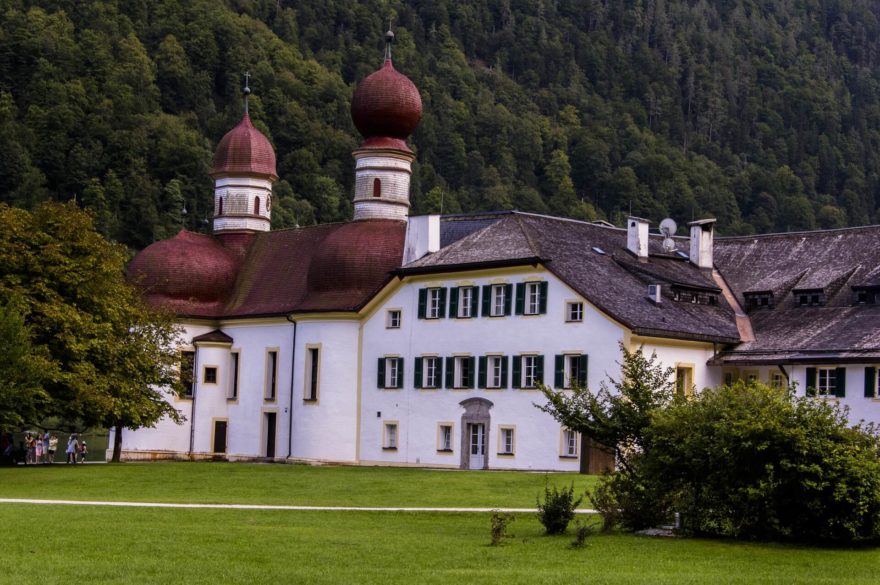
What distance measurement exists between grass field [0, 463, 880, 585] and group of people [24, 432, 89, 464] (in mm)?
25445

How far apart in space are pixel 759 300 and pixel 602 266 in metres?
6.37

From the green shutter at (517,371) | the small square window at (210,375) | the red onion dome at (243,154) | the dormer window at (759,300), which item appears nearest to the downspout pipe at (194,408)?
the small square window at (210,375)

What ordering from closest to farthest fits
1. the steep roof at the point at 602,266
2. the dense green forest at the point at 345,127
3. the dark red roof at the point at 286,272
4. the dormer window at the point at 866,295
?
the steep roof at the point at 602,266
the dormer window at the point at 866,295
the dark red roof at the point at 286,272
the dense green forest at the point at 345,127

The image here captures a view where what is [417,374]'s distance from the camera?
61.8 meters

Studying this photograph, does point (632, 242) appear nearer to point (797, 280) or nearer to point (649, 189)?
point (797, 280)

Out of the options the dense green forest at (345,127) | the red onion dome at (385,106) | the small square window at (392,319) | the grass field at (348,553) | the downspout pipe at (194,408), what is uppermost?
the dense green forest at (345,127)

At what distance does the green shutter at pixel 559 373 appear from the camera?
184 ft

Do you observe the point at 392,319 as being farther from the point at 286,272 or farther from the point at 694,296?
the point at 694,296

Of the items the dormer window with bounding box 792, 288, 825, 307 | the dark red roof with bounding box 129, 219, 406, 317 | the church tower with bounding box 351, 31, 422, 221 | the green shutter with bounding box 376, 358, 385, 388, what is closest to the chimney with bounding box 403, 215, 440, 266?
the dark red roof with bounding box 129, 219, 406, 317

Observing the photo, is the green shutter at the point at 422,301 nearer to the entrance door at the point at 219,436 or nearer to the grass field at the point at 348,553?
the entrance door at the point at 219,436

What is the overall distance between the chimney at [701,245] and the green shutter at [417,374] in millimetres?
11073

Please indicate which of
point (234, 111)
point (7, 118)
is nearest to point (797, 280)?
point (7, 118)

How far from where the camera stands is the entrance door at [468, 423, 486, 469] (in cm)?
5875

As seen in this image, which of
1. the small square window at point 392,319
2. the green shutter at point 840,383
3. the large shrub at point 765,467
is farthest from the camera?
the small square window at point 392,319
